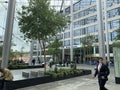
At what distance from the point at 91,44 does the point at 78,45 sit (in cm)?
1414

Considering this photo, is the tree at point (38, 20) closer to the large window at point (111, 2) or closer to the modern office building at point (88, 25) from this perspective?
the modern office building at point (88, 25)

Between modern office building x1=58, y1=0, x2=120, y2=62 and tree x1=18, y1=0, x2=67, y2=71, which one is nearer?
tree x1=18, y1=0, x2=67, y2=71

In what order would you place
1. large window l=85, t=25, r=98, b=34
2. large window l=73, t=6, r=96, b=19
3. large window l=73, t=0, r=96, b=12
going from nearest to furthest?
large window l=85, t=25, r=98, b=34
large window l=73, t=6, r=96, b=19
large window l=73, t=0, r=96, b=12

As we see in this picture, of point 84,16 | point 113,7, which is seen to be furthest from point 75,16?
point 113,7

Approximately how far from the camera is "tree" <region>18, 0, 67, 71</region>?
629 inches

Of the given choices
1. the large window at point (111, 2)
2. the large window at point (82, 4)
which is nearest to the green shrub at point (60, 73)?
the large window at point (111, 2)

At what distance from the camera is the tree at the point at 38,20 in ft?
52.4

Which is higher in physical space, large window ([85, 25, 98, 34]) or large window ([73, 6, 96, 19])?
large window ([73, 6, 96, 19])

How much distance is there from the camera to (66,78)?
16406 mm

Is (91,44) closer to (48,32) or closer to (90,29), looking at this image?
(90,29)

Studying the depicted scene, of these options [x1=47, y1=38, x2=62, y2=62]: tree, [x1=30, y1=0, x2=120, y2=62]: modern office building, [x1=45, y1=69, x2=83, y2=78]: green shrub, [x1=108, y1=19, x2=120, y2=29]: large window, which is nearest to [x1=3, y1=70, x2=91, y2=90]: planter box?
[x1=45, y1=69, x2=83, y2=78]: green shrub

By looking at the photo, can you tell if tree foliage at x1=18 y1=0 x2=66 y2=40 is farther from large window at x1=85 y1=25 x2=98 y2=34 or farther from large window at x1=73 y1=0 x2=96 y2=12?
large window at x1=73 y1=0 x2=96 y2=12

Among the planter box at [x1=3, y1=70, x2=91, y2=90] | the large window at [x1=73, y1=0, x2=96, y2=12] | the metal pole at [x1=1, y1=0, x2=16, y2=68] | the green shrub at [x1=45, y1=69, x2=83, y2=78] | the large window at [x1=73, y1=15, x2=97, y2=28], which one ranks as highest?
the large window at [x1=73, y1=0, x2=96, y2=12]

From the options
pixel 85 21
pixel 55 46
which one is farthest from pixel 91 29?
pixel 55 46
